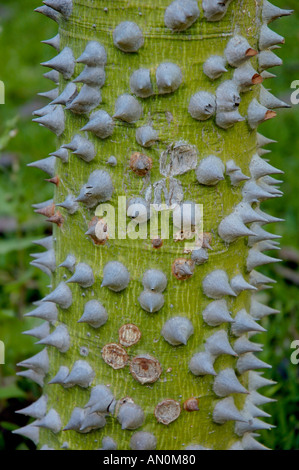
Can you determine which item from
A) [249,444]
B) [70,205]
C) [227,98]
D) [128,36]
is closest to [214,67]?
[227,98]

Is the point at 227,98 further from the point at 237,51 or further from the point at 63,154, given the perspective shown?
the point at 63,154

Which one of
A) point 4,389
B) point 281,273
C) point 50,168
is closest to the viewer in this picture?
point 50,168

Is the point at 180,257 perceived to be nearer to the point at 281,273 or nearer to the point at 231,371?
the point at 231,371

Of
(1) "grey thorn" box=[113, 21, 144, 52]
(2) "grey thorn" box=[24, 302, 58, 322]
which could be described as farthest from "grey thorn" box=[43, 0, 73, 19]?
(2) "grey thorn" box=[24, 302, 58, 322]

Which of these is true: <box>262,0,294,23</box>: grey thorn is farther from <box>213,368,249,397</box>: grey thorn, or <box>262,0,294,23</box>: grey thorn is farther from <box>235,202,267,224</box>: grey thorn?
<box>213,368,249,397</box>: grey thorn

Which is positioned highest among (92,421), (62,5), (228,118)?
(62,5)

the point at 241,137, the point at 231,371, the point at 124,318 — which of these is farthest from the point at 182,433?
the point at 241,137
